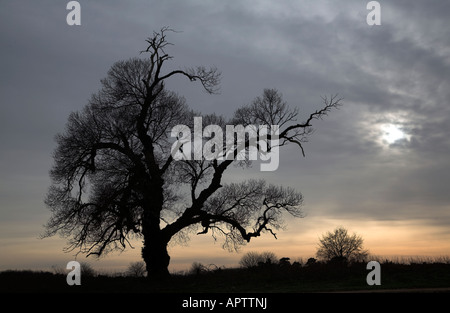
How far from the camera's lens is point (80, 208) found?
101ft


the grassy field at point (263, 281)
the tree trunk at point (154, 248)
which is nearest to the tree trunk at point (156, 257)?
the tree trunk at point (154, 248)

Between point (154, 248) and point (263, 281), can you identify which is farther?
point (154, 248)

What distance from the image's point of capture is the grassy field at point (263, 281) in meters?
23.5

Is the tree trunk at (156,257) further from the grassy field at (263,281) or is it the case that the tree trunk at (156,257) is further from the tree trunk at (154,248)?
the grassy field at (263,281)

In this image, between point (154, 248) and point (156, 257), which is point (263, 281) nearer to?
point (156, 257)

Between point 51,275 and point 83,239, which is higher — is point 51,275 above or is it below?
below

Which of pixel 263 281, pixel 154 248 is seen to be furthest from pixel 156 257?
pixel 263 281

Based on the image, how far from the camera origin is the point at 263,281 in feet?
89.7

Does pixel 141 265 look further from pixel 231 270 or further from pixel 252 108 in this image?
pixel 252 108

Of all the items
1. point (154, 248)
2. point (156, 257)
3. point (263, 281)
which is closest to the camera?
point (263, 281)

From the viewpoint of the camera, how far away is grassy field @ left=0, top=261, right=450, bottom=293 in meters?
23.5
